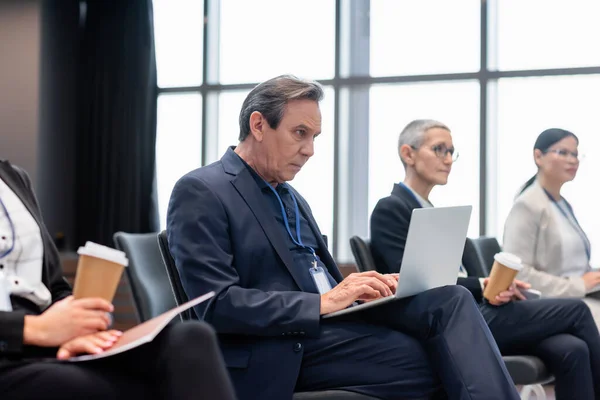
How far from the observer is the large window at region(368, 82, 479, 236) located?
18.7 feet

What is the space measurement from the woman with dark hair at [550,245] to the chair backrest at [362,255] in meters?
0.85

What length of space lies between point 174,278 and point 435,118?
13.3 feet

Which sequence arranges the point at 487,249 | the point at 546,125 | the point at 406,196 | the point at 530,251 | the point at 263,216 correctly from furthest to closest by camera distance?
the point at 546,125
the point at 487,249
the point at 530,251
the point at 406,196
the point at 263,216

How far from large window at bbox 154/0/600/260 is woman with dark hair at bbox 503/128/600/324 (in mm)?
2033

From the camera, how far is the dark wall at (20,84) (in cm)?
604

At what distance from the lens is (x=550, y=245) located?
336cm

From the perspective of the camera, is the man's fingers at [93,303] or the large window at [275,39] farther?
the large window at [275,39]

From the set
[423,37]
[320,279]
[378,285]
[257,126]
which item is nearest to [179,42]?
[423,37]

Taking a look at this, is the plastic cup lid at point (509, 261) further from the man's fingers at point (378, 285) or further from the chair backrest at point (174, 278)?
the chair backrest at point (174, 278)

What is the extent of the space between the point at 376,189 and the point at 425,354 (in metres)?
4.04

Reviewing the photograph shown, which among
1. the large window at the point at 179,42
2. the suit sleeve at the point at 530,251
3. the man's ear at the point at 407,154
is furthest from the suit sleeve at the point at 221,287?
the large window at the point at 179,42

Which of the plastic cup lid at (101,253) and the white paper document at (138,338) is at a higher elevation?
the plastic cup lid at (101,253)

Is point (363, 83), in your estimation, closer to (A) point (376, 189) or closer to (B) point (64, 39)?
(A) point (376, 189)

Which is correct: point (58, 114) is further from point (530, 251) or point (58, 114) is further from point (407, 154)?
point (530, 251)
